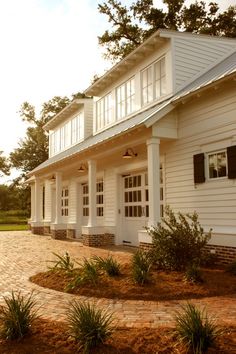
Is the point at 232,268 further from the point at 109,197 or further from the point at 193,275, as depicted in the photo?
the point at 109,197

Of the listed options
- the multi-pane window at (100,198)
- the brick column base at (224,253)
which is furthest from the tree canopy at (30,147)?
the brick column base at (224,253)

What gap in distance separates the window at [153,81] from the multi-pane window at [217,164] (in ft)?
10.7

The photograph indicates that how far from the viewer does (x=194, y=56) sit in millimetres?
12531

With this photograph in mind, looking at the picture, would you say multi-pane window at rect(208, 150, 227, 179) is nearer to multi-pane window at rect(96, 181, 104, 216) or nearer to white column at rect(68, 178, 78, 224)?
multi-pane window at rect(96, 181, 104, 216)

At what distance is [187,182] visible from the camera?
11070mm

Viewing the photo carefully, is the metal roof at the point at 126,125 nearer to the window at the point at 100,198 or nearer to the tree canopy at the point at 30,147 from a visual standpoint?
the window at the point at 100,198

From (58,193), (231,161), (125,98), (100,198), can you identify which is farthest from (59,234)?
(231,161)

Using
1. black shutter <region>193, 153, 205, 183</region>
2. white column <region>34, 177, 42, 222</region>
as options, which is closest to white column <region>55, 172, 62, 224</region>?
white column <region>34, 177, 42, 222</region>

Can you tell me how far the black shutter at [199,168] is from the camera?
34.1 ft

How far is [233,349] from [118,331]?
4.43 ft

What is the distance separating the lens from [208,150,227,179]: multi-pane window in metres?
9.89

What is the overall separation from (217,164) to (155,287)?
4.33 m

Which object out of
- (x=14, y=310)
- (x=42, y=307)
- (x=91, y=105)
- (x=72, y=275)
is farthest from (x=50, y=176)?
(x=14, y=310)

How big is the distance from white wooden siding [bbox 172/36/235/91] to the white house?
0.10 feet
